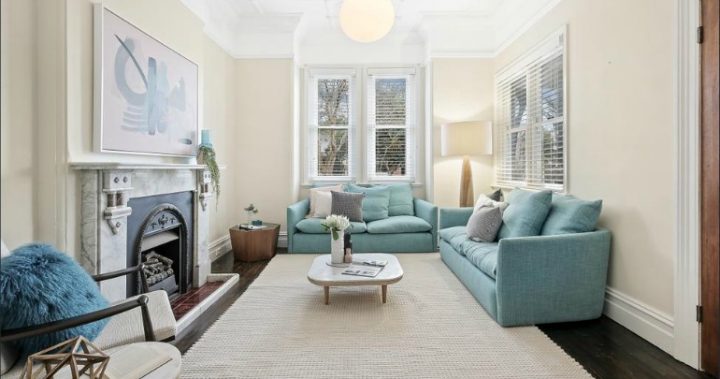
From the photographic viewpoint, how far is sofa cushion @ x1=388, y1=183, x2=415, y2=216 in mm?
4723

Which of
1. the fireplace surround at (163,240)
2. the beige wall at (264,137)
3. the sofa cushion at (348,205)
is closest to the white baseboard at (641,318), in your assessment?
the sofa cushion at (348,205)

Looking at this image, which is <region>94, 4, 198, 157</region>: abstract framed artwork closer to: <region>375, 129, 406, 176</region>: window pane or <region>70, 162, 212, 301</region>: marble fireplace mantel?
<region>70, 162, 212, 301</region>: marble fireplace mantel

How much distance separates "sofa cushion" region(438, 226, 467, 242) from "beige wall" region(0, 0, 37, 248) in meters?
3.18

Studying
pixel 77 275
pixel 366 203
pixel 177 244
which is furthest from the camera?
pixel 366 203

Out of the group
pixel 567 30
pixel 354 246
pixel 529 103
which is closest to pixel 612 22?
pixel 567 30

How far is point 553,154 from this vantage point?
335 centimetres

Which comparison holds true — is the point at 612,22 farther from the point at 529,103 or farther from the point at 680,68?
the point at 529,103

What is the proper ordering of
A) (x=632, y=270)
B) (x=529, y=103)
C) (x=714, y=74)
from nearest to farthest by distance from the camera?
(x=714, y=74) < (x=632, y=270) < (x=529, y=103)

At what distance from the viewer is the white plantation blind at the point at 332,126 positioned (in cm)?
519

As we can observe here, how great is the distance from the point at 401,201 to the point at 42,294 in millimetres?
3832

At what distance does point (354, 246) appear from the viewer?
4230 millimetres

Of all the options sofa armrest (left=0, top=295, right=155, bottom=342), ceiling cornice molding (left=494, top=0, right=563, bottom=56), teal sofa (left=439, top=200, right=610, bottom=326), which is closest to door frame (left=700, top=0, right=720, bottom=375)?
teal sofa (left=439, top=200, right=610, bottom=326)

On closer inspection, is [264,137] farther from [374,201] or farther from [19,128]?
[19,128]

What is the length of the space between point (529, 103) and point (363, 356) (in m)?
3.11
